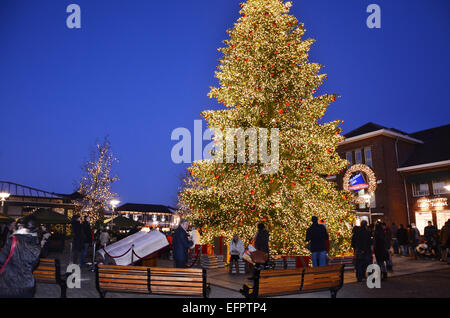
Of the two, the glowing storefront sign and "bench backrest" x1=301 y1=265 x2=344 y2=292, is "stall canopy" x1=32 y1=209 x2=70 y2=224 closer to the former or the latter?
"bench backrest" x1=301 y1=265 x2=344 y2=292

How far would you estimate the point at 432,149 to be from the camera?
3183cm

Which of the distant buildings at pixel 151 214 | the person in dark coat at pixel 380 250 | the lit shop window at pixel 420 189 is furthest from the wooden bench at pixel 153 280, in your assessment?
the distant buildings at pixel 151 214

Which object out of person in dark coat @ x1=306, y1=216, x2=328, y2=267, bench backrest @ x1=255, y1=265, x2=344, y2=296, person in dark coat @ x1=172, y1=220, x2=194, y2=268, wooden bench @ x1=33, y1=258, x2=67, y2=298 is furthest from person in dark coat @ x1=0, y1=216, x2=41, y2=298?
person in dark coat @ x1=306, y1=216, x2=328, y2=267

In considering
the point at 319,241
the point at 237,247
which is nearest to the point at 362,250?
the point at 319,241

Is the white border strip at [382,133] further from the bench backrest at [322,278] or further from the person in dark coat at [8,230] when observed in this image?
the person in dark coat at [8,230]

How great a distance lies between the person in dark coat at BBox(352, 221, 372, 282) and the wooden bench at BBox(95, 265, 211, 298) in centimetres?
574

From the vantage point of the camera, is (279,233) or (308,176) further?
(308,176)

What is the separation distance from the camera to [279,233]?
518 inches

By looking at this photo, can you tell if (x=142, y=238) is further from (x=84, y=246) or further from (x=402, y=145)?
(x=402, y=145)

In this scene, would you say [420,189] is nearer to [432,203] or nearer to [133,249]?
[432,203]

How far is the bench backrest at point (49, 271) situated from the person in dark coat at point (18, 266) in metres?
2.70
